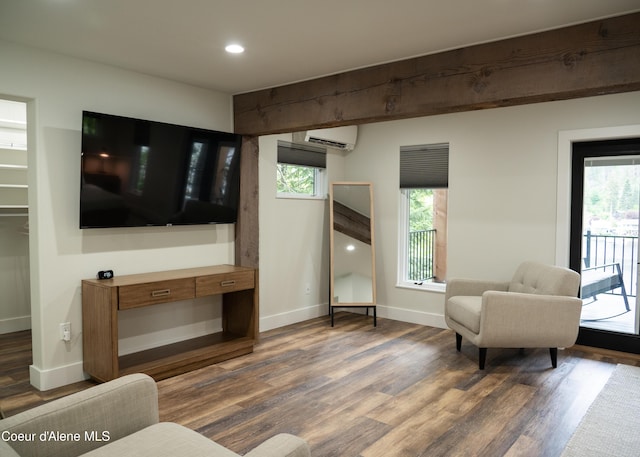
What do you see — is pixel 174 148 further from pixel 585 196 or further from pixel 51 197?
pixel 585 196

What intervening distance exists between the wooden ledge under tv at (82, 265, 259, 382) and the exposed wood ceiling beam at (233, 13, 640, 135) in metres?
1.45

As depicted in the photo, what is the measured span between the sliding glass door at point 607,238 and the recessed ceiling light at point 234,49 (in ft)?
10.7

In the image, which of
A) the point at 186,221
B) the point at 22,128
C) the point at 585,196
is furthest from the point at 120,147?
the point at 585,196

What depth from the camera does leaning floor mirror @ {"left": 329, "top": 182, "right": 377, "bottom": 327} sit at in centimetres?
543

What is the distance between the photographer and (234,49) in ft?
10.1

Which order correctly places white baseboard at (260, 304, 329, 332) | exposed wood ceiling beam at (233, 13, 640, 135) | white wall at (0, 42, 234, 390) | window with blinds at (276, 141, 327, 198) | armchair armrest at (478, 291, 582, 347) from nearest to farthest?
1. exposed wood ceiling beam at (233, 13, 640, 135)
2. white wall at (0, 42, 234, 390)
3. armchair armrest at (478, 291, 582, 347)
4. white baseboard at (260, 304, 329, 332)
5. window with blinds at (276, 141, 327, 198)

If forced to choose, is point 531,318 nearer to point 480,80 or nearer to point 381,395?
point 381,395

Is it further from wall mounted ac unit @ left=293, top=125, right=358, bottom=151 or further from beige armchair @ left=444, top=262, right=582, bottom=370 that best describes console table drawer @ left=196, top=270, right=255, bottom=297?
beige armchair @ left=444, top=262, right=582, bottom=370

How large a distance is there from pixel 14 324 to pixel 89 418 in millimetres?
4046

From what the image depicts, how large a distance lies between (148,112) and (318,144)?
2106 mm

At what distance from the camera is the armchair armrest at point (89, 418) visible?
1.55m

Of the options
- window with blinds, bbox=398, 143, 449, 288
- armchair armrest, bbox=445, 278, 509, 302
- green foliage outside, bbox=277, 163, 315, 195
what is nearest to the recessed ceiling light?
green foliage outside, bbox=277, 163, 315, 195

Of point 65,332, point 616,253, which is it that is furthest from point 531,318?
point 65,332

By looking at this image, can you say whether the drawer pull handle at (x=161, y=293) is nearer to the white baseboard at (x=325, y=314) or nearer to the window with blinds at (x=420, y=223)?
the white baseboard at (x=325, y=314)
